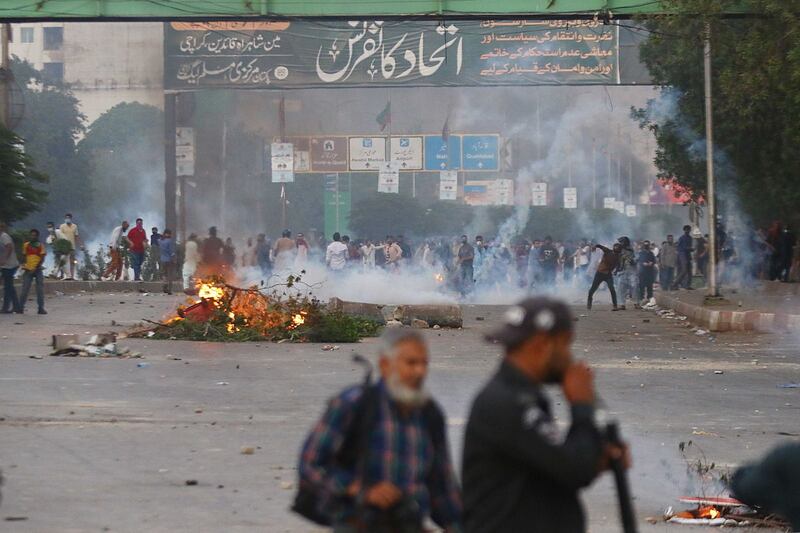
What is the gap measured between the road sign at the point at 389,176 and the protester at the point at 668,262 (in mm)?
12436

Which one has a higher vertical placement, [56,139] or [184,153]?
[56,139]

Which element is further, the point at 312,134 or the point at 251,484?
the point at 312,134

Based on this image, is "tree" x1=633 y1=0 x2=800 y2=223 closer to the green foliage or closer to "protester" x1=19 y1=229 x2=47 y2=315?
the green foliage

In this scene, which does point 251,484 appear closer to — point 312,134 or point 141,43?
point 312,134

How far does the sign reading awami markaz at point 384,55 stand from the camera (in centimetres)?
4356

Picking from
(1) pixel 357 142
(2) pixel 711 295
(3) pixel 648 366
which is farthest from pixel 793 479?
(1) pixel 357 142

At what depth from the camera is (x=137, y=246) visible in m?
36.4

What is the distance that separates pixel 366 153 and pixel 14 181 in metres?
29.8

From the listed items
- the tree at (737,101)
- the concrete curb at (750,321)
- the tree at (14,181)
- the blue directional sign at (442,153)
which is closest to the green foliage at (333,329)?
the tree at (737,101)

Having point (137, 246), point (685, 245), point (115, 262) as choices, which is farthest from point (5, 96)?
Result: point (685, 245)

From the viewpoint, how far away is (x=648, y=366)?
1652 cm

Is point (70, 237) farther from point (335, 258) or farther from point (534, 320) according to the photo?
point (534, 320)

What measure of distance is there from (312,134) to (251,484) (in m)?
53.8

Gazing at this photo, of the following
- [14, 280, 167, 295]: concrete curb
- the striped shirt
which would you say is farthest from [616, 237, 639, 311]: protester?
the striped shirt
